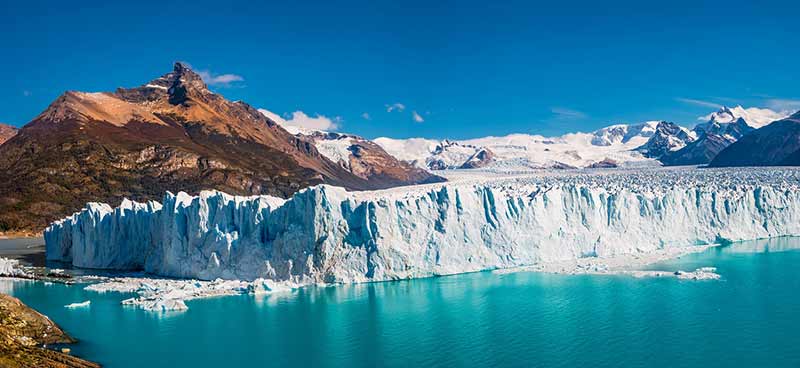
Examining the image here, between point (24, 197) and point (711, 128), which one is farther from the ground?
point (711, 128)

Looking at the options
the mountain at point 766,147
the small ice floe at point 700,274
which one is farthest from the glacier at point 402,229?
the mountain at point 766,147

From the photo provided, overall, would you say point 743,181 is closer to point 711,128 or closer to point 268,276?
point 268,276

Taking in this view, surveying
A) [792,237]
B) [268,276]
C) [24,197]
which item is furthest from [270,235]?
[24,197]

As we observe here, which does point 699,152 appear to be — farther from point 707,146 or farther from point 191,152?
point 191,152

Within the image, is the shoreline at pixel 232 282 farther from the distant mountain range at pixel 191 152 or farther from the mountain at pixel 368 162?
the mountain at pixel 368 162

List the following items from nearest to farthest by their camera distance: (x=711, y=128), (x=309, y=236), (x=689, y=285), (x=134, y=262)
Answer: (x=689, y=285), (x=309, y=236), (x=134, y=262), (x=711, y=128)

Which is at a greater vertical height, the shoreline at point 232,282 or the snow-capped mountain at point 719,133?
the snow-capped mountain at point 719,133

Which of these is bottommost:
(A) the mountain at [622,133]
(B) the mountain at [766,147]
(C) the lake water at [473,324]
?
(C) the lake water at [473,324]
